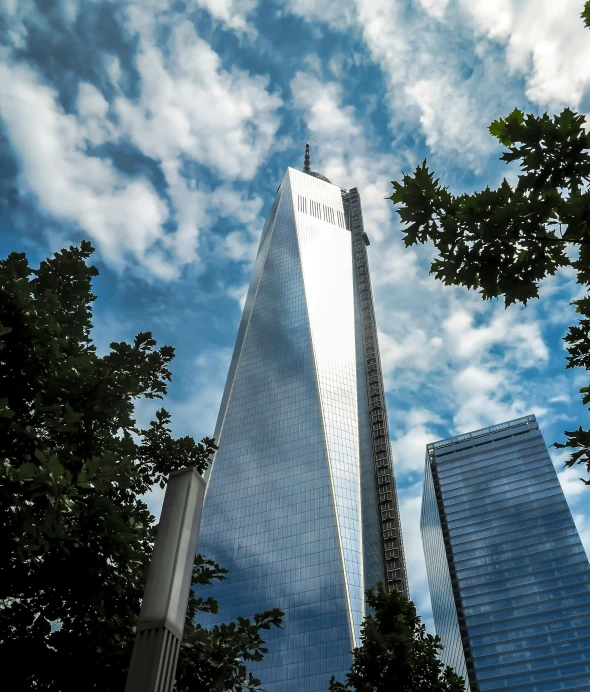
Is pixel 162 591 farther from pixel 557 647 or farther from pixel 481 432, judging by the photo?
pixel 481 432

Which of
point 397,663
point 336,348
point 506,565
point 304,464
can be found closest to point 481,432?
point 506,565

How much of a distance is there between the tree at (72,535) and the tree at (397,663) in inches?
299

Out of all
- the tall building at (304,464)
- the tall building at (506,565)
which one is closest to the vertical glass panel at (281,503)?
the tall building at (304,464)

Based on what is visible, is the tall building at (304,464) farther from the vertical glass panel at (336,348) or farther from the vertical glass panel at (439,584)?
the vertical glass panel at (439,584)

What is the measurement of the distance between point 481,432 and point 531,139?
165302mm

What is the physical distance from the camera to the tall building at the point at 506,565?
11756 centimetres

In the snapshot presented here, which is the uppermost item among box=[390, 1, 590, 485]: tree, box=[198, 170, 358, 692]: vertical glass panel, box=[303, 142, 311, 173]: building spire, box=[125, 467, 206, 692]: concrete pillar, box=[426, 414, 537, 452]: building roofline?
box=[303, 142, 311, 173]: building spire

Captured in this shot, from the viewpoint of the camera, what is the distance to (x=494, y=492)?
147125 mm

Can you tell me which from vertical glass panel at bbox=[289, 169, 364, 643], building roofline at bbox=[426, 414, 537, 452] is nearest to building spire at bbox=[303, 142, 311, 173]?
vertical glass panel at bbox=[289, 169, 364, 643]

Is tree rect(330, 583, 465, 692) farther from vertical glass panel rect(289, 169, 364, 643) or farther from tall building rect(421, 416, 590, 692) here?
tall building rect(421, 416, 590, 692)

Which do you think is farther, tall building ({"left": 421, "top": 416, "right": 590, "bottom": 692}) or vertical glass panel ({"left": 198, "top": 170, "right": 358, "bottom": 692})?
tall building ({"left": 421, "top": 416, "right": 590, "bottom": 692})

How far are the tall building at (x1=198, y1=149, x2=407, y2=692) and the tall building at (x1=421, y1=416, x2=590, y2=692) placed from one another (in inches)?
1883

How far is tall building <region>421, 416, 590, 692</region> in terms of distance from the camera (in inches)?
4628

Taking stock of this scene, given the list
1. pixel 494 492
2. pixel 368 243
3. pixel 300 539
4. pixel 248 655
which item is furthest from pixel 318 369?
pixel 248 655
